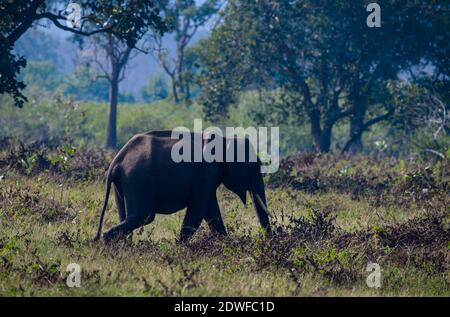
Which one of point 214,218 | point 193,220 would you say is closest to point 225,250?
point 193,220

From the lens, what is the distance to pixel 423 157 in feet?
76.7

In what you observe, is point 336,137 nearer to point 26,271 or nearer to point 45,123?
point 45,123

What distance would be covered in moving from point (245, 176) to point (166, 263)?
2.30 meters

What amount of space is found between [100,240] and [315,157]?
11029mm

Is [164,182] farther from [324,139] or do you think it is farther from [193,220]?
[324,139]

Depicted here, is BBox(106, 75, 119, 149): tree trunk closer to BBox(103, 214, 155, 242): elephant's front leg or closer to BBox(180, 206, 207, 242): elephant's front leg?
BBox(180, 206, 207, 242): elephant's front leg

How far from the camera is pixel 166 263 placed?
8797mm

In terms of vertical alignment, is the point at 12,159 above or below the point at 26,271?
above

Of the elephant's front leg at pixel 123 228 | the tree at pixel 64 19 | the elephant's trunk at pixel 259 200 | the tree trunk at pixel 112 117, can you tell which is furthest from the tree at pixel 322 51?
the elephant's front leg at pixel 123 228

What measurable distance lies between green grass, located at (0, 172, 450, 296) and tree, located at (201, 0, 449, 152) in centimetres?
1440

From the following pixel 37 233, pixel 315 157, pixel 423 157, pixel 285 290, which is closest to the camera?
pixel 285 290

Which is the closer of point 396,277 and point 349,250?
point 396,277
